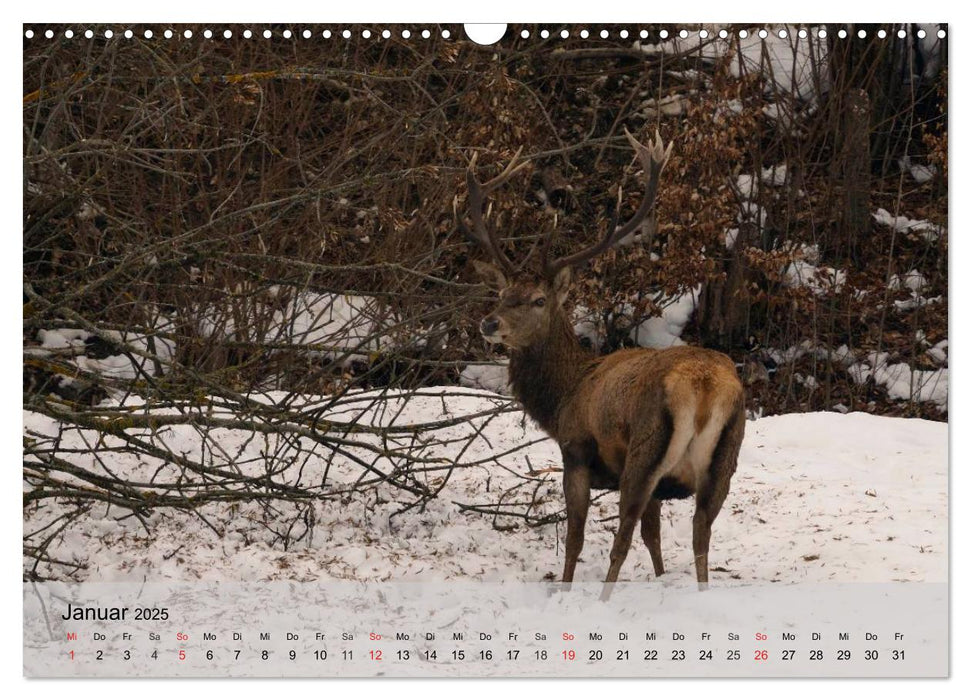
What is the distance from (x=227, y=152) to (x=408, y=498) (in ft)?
7.88

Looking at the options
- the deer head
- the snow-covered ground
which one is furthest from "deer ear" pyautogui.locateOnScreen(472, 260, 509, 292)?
the snow-covered ground

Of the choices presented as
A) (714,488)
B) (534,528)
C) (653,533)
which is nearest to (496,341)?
(534,528)

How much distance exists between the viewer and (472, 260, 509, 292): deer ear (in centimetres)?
764

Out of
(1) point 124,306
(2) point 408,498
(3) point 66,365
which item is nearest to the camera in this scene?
(3) point 66,365

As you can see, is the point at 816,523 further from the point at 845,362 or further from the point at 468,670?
the point at 468,670

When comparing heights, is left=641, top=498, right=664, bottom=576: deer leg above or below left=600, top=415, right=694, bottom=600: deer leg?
below

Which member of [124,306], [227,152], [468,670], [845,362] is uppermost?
[227,152]

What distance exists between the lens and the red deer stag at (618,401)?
6.52 meters

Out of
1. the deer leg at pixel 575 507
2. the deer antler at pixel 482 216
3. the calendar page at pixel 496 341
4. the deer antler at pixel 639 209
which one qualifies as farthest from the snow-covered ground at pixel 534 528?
the deer antler at pixel 639 209

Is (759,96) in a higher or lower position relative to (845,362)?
higher

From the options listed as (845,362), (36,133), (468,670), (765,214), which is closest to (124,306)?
(36,133)

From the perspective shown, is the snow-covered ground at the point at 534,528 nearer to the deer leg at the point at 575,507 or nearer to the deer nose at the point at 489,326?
the deer leg at the point at 575,507

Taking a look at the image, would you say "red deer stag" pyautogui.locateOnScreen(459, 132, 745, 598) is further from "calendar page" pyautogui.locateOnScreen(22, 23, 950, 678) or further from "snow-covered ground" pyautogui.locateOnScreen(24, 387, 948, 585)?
"snow-covered ground" pyautogui.locateOnScreen(24, 387, 948, 585)

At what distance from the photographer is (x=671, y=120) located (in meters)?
7.84
